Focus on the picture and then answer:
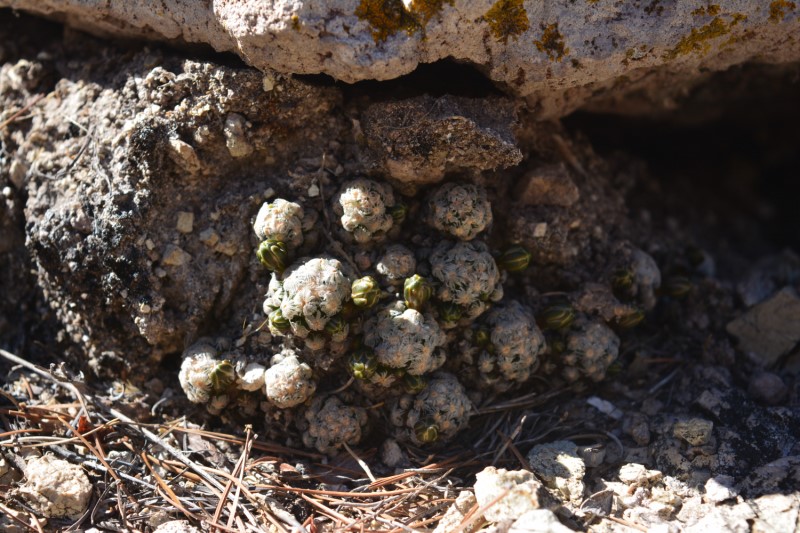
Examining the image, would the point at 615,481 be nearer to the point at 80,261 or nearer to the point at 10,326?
the point at 80,261

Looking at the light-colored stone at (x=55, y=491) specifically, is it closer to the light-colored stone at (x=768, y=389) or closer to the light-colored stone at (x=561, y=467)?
the light-colored stone at (x=561, y=467)

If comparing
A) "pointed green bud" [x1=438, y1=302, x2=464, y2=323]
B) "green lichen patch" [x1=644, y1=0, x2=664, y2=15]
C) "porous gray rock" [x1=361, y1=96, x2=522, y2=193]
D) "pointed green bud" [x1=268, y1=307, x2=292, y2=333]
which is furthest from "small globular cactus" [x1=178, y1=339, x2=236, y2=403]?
"green lichen patch" [x1=644, y1=0, x2=664, y2=15]

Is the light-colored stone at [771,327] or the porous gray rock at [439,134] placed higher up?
the porous gray rock at [439,134]

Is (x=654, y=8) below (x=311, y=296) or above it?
above

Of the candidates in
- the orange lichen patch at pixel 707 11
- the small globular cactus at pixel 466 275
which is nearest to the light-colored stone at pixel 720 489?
the small globular cactus at pixel 466 275

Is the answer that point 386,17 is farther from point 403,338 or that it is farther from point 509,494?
point 509,494

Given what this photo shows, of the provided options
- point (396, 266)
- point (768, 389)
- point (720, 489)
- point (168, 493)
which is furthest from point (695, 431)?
point (168, 493)

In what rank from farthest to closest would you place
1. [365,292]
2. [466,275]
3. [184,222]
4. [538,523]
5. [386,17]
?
[184,222] < [466,275] < [365,292] < [386,17] < [538,523]
